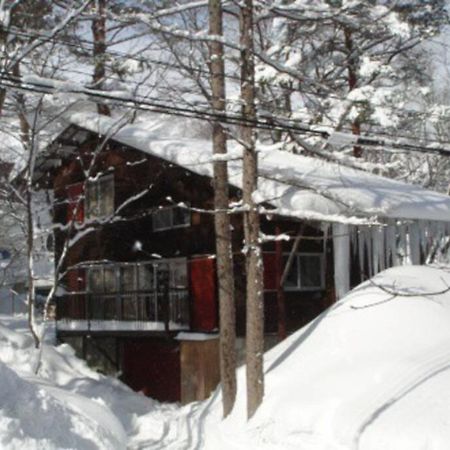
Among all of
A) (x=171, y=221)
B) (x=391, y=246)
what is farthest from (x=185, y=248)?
(x=391, y=246)

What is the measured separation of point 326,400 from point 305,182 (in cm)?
756

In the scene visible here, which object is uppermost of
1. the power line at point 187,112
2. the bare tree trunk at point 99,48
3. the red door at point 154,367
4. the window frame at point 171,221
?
the bare tree trunk at point 99,48

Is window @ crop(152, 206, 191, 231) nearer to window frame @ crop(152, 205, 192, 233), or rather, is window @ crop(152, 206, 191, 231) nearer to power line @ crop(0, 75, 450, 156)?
window frame @ crop(152, 205, 192, 233)

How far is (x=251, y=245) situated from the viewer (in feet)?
41.6

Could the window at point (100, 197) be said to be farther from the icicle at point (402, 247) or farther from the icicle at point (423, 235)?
the icicle at point (423, 235)

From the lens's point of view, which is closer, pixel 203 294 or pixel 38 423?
pixel 38 423

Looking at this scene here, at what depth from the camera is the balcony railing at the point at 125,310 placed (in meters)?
17.8

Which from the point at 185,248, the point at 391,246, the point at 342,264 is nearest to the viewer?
the point at 342,264

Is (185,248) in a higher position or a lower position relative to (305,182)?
lower

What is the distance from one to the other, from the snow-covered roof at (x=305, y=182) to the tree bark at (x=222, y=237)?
1.13 m

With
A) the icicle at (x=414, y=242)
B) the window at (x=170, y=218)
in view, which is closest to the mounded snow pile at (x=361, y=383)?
the icicle at (x=414, y=242)

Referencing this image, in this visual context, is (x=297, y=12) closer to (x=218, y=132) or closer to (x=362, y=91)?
(x=218, y=132)

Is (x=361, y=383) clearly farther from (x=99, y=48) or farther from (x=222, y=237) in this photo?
(x=99, y=48)

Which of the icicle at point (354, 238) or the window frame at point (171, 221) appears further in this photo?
the window frame at point (171, 221)
